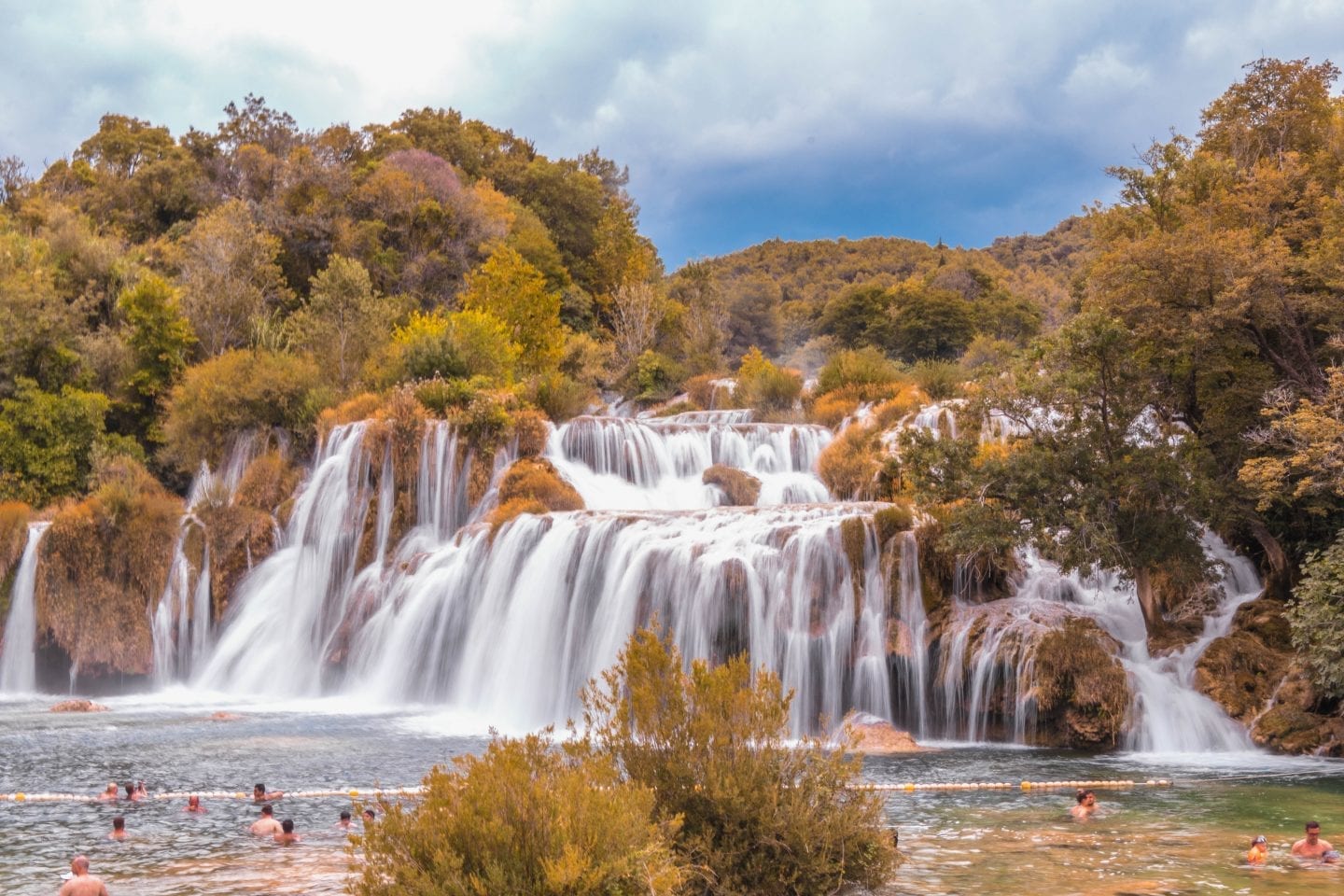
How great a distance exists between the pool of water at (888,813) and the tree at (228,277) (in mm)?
23145

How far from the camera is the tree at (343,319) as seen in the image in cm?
3812

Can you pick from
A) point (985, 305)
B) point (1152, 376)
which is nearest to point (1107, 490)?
point (1152, 376)

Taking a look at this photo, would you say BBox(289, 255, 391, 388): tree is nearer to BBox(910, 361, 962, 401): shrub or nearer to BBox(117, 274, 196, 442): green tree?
BBox(117, 274, 196, 442): green tree

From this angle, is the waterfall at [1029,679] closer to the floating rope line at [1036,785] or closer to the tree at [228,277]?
the floating rope line at [1036,785]

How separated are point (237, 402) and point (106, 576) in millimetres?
6700

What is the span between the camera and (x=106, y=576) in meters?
29.5

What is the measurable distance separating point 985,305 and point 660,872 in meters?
58.1

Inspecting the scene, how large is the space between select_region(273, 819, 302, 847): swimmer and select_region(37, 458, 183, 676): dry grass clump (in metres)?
19.0

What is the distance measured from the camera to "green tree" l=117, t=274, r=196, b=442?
38.0m

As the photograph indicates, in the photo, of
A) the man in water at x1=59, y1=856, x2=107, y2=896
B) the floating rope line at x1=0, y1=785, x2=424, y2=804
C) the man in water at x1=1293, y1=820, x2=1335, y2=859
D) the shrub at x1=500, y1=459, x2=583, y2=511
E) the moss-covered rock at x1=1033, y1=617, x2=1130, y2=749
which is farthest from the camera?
the shrub at x1=500, y1=459, x2=583, y2=511

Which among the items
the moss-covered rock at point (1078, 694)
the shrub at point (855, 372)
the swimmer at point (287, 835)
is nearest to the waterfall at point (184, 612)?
the swimmer at point (287, 835)

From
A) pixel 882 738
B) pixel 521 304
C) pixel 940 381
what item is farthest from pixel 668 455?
pixel 882 738

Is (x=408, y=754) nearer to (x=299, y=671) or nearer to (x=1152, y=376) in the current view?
(x=299, y=671)

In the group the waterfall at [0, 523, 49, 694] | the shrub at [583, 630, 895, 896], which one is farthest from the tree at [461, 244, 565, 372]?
the shrub at [583, 630, 895, 896]
